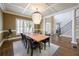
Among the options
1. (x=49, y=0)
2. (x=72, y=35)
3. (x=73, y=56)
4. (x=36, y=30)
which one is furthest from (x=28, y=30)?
(x=73, y=56)

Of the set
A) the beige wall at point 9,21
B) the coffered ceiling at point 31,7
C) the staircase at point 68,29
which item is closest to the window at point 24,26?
the beige wall at point 9,21

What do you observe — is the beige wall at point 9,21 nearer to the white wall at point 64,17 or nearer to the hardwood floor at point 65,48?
the white wall at point 64,17

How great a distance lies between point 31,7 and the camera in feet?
7.00

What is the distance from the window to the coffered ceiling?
19cm

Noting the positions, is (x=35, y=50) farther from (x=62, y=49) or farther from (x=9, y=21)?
(x=9, y=21)

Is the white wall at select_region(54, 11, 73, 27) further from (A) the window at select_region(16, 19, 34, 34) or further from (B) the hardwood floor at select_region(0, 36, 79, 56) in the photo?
(A) the window at select_region(16, 19, 34, 34)

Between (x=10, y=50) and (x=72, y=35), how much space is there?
4.81 ft

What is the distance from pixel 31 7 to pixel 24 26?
49 centimetres

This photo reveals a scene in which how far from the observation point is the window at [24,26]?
218cm

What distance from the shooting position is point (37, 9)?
7.10 ft

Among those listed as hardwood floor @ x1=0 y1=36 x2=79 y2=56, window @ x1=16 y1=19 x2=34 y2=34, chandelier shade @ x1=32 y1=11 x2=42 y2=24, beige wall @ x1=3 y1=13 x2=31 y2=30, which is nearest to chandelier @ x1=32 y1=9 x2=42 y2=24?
chandelier shade @ x1=32 y1=11 x2=42 y2=24

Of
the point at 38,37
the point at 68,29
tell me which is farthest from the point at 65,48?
the point at 38,37

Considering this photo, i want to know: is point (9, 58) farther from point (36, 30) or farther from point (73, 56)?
point (73, 56)

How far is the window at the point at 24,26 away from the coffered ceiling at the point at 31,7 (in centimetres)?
19
